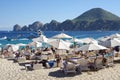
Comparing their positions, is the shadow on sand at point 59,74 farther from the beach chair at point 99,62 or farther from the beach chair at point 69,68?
the beach chair at point 99,62

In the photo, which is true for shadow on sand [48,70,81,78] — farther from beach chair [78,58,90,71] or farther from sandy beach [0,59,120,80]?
beach chair [78,58,90,71]

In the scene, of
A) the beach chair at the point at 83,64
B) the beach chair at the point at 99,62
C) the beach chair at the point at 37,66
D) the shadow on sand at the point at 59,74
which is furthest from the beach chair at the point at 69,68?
the beach chair at the point at 37,66

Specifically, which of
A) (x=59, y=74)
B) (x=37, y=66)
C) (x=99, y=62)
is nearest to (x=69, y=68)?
(x=59, y=74)

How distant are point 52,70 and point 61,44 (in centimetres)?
318

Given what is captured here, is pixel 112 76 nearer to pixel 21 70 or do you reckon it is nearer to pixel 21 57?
pixel 21 70

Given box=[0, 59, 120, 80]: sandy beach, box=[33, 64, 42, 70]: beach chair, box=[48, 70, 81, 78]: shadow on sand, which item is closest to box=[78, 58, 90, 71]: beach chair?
box=[0, 59, 120, 80]: sandy beach

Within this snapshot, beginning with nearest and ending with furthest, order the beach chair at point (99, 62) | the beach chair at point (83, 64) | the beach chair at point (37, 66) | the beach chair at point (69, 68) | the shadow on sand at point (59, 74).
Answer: the shadow on sand at point (59, 74) < the beach chair at point (69, 68) < the beach chair at point (83, 64) < the beach chair at point (99, 62) < the beach chair at point (37, 66)

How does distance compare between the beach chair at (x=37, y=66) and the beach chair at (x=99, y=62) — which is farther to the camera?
the beach chair at (x=37, y=66)

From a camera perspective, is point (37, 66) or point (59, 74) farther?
point (37, 66)

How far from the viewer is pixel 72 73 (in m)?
15.6

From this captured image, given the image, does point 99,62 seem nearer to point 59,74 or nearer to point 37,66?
point 59,74

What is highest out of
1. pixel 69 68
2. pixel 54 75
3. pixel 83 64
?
pixel 83 64

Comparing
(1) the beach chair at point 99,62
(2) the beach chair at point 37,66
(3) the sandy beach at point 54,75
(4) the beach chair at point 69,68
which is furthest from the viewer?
(2) the beach chair at point 37,66

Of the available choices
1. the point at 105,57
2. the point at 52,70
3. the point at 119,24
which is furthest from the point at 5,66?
the point at 119,24
